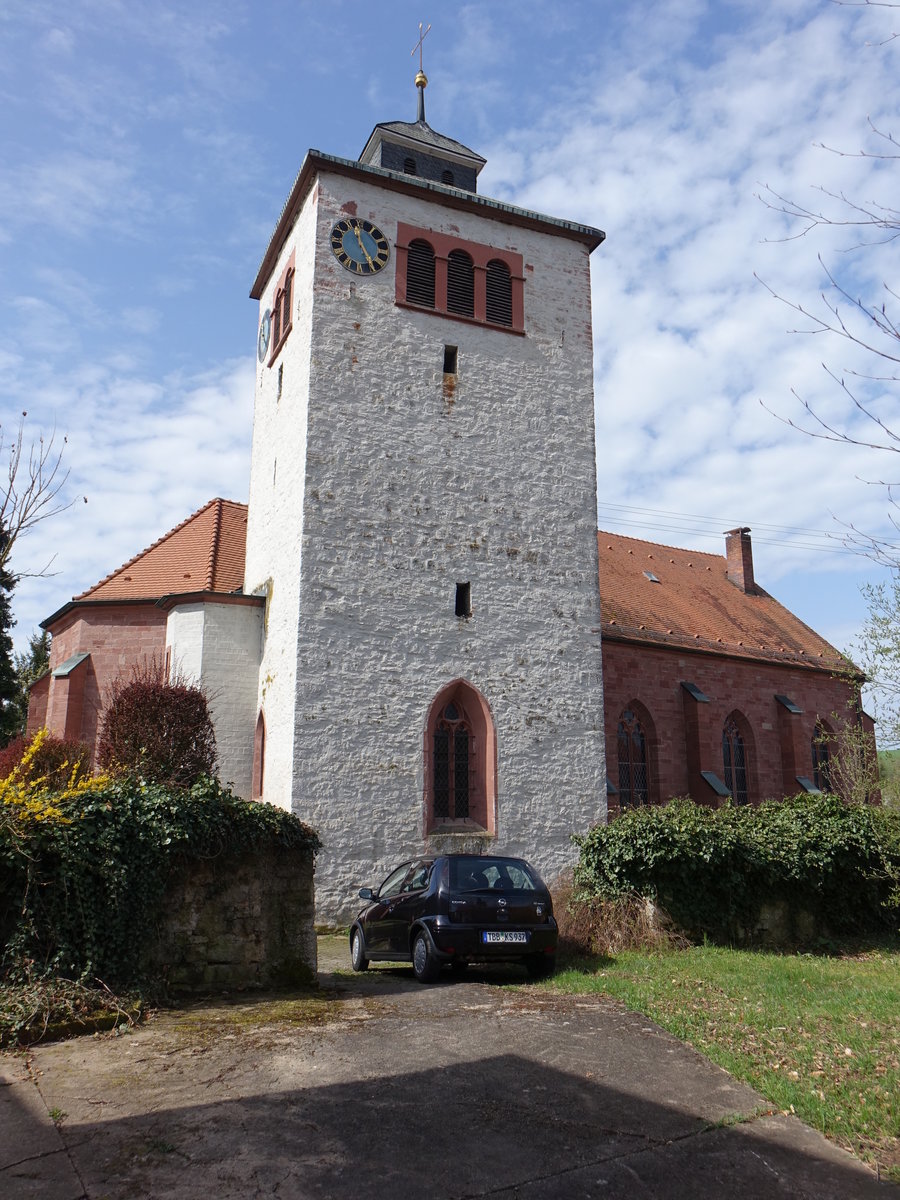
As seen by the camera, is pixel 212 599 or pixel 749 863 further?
pixel 212 599

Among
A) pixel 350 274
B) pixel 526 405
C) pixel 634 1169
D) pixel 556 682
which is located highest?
pixel 350 274

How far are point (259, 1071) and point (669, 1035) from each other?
10.1 ft

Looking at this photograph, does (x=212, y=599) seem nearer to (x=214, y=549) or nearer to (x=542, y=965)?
(x=214, y=549)

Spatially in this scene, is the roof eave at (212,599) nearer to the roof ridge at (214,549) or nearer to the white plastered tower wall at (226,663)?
the white plastered tower wall at (226,663)

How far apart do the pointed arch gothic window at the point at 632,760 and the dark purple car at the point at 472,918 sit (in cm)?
1197

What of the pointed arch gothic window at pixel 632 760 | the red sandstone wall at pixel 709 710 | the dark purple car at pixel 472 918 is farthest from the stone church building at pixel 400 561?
the dark purple car at pixel 472 918

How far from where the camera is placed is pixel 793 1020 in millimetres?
7359

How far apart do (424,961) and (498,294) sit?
13505 mm

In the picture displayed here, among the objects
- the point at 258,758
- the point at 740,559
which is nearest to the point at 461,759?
the point at 258,758

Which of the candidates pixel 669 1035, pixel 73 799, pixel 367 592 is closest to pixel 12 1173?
pixel 73 799

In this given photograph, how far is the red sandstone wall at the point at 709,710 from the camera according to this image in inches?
870

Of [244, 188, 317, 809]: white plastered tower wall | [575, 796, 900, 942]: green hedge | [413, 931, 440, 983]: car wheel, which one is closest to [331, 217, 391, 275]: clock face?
[244, 188, 317, 809]: white plastered tower wall

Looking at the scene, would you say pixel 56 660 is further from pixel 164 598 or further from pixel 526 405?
pixel 526 405

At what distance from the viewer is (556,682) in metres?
16.8
